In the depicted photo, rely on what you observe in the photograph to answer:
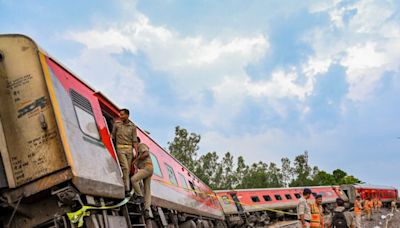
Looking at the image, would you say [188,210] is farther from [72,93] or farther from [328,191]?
[328,191]

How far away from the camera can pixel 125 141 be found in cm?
579

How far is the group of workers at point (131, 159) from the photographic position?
18.5ft

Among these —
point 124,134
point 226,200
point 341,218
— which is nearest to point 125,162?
point 124,134

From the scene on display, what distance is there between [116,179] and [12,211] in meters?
1.21

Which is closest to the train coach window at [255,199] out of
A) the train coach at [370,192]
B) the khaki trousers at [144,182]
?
the train coach at [370,192]

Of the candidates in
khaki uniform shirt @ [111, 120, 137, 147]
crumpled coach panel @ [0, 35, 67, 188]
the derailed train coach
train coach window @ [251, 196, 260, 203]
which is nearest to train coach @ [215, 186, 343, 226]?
train coach window @ [251, 196, 260, 203]

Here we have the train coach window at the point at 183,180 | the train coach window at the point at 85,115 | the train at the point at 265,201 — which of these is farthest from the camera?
the train at the point at 265,201

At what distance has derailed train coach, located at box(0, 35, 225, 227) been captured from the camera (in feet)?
13.8

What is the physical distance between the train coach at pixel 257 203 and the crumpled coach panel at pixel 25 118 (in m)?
11.0

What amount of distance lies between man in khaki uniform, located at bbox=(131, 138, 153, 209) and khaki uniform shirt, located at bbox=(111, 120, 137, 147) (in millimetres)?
207

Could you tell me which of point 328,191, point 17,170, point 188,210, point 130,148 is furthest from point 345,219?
point 328,191

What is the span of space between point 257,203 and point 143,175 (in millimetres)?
16464

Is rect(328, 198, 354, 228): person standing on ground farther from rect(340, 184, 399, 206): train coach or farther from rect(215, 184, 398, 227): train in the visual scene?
rect(340, 184, 399, 206): train coach

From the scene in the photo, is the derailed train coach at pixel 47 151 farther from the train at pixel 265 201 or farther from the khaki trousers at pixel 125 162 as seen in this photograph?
A: the train at pixel 265 201
